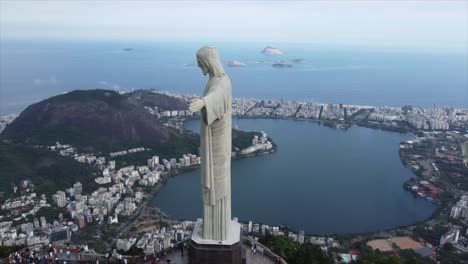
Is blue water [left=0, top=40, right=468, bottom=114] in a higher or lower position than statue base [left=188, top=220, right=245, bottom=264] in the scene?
lower

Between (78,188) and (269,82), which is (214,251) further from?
(269,82)

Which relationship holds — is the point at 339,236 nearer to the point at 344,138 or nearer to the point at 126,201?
the point at 126,201

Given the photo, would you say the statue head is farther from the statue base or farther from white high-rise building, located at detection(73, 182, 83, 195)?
white high-rise building, located at detection(73, 182, 83, 195)

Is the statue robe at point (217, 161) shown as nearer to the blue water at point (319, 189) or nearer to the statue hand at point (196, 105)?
the statue hand at point (196, 105)

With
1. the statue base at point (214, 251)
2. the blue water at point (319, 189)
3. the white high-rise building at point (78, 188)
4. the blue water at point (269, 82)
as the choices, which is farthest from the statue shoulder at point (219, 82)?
the blue water at point (269, 82)

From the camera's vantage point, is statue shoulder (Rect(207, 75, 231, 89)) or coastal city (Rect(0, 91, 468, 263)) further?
coastal city (Rect(0, 91, 468, 263))

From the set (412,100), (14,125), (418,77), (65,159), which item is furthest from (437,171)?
(418,77)

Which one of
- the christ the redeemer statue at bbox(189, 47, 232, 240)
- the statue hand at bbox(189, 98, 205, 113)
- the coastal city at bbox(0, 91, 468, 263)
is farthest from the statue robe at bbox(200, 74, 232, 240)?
the coastal city at bbox(0, 91, 468, 263)
